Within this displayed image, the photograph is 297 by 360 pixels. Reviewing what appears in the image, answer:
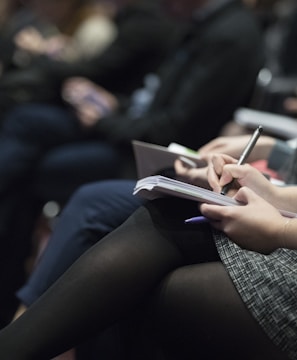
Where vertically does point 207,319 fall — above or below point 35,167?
below

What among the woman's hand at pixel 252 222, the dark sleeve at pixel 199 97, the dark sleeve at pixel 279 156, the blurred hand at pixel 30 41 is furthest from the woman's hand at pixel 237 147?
the blurred hand at pixel 30 41

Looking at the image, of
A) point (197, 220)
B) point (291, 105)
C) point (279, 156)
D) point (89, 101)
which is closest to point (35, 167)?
point (89, 101)

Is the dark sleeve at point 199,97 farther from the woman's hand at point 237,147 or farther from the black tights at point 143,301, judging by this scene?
the black tights at point 143,301

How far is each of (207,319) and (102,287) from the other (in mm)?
161

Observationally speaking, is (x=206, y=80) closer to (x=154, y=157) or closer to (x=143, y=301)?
(x=154, y=157)

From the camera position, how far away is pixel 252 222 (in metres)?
0.94

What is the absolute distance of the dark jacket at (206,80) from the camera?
1767mm

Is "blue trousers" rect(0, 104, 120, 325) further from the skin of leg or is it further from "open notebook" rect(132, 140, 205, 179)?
the skin of leg

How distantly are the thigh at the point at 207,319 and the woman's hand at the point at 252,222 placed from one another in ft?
0.19

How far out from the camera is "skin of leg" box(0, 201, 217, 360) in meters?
0.92

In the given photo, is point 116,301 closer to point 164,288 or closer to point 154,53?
point 164,288

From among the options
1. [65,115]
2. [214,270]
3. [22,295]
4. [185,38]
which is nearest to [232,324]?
[214,270]

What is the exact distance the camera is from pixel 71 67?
229 centimetres

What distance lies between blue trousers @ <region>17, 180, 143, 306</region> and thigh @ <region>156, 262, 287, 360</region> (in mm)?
261
